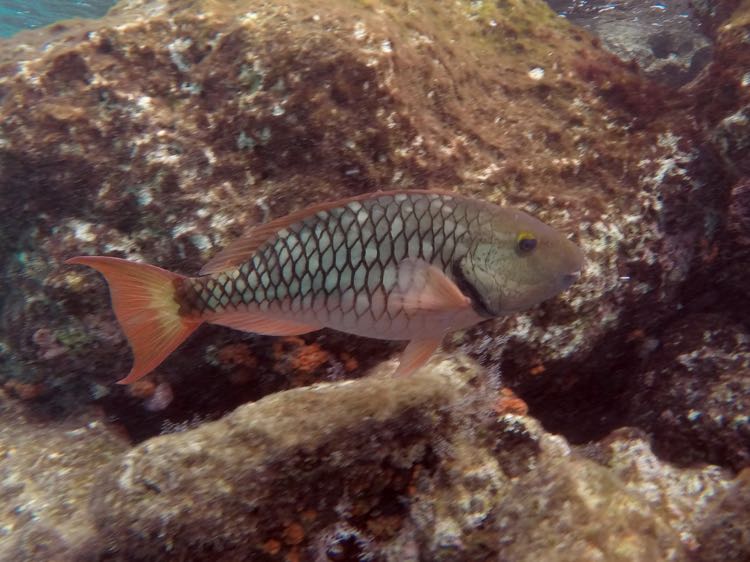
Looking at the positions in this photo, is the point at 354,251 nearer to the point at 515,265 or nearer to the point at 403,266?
the point at 403,266

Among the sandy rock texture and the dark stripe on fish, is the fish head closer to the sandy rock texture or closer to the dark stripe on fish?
the dark stripe on fish

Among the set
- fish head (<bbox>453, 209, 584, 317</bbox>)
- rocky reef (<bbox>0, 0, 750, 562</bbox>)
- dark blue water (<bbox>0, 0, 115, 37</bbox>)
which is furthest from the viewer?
dark blue water (<bbox>0, 0, 115, 37</bbox>)

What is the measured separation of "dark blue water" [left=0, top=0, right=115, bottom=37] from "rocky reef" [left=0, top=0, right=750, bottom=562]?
21.4 m

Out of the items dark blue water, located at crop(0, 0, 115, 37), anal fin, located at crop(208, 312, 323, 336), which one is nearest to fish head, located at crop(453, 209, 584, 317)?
anal fin, located at crop(208, 312, 323, 336)

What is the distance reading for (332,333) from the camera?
3881mm

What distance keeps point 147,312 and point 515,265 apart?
2.00 m

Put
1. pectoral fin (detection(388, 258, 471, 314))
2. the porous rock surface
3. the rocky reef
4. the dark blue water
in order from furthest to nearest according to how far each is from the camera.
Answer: the dark blue water → the rocky reef → the porous rock surface → pectoral fin (detection(388, 258, 471, 314))

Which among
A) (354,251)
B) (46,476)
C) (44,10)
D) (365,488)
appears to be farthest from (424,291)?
(44,10)

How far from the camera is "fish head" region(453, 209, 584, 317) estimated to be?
2.50 metres

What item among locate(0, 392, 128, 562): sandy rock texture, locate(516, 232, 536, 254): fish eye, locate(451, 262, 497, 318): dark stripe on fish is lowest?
locate(0, 392, 128, 562): sandy rock texture

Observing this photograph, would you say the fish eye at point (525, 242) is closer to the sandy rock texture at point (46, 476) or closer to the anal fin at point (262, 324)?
the anal fin at point (262, 324)

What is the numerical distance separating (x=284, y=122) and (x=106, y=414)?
276 cm

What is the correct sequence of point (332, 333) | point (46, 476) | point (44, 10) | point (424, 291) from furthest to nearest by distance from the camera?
point (44, 10) < point (46, 476) < point (332, 333) < point (424, 291)

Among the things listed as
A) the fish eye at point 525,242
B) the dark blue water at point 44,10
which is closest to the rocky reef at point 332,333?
the fish eye at point 525,242
